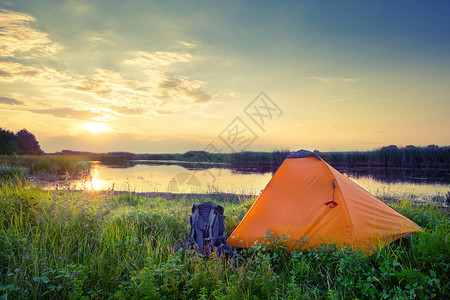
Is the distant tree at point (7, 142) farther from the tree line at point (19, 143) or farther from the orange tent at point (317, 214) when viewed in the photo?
the orange tent at point (317, 214)

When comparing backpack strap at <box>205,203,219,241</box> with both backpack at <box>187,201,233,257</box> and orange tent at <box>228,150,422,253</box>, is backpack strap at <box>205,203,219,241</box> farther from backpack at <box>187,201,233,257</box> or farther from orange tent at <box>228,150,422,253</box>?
orange tent at <box>228,150,422,253</box>

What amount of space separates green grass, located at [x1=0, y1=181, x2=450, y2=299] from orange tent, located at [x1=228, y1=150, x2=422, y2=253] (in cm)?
28

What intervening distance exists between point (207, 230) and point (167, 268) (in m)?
1.22

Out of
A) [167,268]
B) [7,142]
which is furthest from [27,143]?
[167,268]

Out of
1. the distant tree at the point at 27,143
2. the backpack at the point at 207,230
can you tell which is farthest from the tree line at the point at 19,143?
the backpack at the point at 207,230

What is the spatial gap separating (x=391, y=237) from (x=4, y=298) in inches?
206

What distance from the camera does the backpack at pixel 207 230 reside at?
13.6 ft

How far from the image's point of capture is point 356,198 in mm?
4586

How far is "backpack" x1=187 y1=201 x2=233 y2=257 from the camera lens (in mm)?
4160

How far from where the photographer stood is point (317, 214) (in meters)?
4.41

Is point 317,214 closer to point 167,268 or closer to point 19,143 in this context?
point 167,268

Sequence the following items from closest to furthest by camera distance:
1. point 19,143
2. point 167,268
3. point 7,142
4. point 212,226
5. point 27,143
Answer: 1. point 167,268
2. point 212,226
3. point 7,142
4. point 19,143
5. point 27,143

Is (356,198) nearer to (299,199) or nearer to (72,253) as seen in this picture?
(299,199)

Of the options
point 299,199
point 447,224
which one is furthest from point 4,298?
point 447,224
